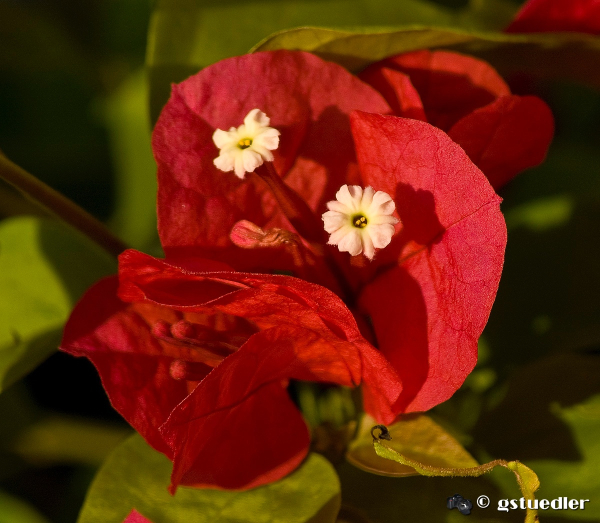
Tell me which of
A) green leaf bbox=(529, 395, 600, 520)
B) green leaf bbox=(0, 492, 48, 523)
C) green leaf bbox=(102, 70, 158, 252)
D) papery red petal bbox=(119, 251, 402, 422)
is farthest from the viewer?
green leaf bbox=(102, 70, 158, 252)

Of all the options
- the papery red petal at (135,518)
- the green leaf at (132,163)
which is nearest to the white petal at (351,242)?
the papery red petal at (135,518)

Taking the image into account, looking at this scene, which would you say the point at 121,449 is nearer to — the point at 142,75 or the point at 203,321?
the point at 203,321

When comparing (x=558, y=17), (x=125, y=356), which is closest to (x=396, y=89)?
(x=558, y=17)

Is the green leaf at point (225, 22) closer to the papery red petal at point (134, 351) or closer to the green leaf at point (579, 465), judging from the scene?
the papery red petal at point (134, 351)

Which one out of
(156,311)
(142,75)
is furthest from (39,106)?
(156,311)

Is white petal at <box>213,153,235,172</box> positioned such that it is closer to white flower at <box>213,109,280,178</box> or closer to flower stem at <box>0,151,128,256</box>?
white flower at <box>213,109,280,178</box>

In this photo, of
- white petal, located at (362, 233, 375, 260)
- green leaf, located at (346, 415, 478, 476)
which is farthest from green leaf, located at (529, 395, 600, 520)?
white petal, located at (362, 233, 375, 260)
